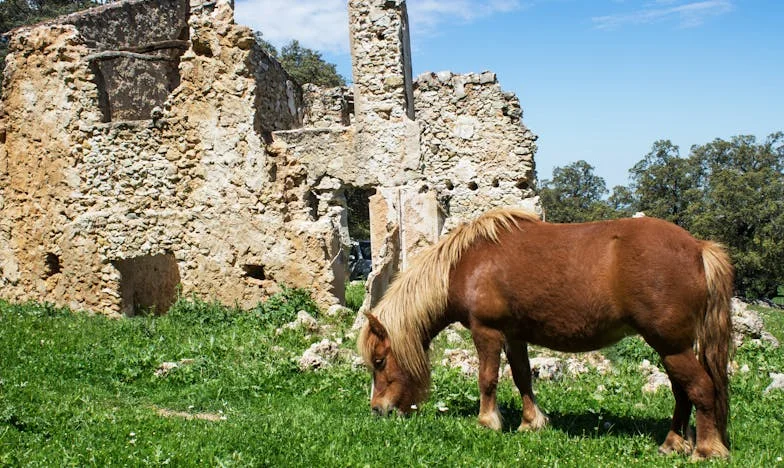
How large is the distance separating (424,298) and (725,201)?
31.2m

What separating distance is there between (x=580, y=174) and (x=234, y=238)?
42.6 m

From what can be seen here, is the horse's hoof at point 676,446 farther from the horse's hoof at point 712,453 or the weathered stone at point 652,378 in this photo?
the weathered stone at point 652,378

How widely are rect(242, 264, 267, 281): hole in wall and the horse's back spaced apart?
260 inches

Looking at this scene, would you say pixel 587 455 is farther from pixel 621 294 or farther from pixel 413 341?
pixel 413 341

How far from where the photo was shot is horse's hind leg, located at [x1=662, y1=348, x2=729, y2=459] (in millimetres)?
5007

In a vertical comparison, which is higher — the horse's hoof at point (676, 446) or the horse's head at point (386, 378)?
the horse's head at point (386, 378)

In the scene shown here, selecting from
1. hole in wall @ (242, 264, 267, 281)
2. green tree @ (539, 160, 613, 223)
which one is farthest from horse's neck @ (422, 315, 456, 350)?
green tree @ (539, 160, 613, 223)

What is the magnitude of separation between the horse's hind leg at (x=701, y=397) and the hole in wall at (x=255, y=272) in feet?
26.3

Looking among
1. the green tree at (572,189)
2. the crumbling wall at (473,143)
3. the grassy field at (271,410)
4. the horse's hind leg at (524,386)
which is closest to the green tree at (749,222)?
the green tree at (572,189)

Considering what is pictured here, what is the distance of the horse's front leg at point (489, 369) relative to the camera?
5727 millimetres

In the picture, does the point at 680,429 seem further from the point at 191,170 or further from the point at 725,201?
the point at 725,201

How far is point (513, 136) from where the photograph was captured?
557 inches

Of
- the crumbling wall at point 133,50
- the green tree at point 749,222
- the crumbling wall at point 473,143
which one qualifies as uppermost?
the crumbling wall at point 133,50

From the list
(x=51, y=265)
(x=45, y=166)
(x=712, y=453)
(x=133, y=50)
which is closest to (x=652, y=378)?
(x=712, y=453)
